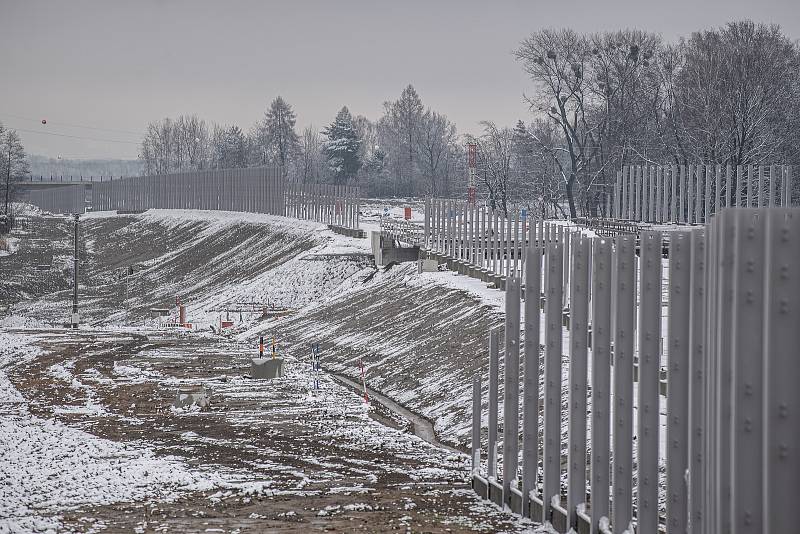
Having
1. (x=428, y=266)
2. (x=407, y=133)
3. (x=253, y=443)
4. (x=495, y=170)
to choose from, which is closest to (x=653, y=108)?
(x=495, y=170)

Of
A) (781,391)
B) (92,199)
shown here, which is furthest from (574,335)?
(92,199)

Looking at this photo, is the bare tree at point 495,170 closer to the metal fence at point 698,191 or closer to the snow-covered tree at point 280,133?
the metal fence at point 698,191

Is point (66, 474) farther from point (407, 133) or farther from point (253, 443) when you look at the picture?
point (407, 133)

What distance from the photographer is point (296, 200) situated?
87938mm

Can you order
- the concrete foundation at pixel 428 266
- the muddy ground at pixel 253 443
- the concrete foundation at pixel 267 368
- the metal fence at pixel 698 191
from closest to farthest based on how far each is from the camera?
the muddy ground at pixel 253 443
the concrete foundation at pixel 267 368
the concrete foundation at pixel 428 266
the metal fence at pixel 698 191

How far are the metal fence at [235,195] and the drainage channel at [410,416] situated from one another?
3734 cm

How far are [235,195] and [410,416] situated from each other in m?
75.0

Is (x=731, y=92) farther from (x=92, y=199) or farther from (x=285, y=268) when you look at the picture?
(x=92, y=199)

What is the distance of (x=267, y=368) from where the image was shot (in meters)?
37.5

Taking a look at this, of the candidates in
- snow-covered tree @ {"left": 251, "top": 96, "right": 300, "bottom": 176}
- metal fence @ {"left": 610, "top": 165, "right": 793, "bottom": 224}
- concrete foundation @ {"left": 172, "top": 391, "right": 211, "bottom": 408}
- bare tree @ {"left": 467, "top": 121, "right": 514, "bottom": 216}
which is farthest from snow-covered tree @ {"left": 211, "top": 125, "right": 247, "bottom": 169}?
concrete foundation @ {"left": 172, "top": 391, "right": 211, "bottom": 408}

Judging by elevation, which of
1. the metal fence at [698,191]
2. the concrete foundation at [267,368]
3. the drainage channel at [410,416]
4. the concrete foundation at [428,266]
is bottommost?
the drainage channel at [410,416]

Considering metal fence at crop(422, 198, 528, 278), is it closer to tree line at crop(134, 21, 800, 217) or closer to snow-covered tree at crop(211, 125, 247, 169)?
tree line at crop(134, 21, 800, 217)

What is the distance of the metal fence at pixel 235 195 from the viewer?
7962 centimetres

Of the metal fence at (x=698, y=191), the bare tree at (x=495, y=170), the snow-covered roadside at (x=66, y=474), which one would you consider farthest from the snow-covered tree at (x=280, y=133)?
the snow-covered roadside at (x=66, y=474)
